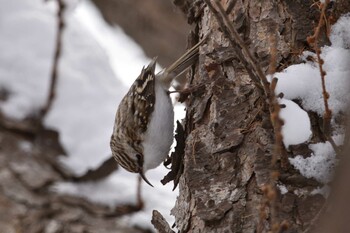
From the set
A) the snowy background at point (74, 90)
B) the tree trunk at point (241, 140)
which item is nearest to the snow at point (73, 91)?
the snowy background at point (74, 90)

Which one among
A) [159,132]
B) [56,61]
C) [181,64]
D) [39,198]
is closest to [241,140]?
[181,64]

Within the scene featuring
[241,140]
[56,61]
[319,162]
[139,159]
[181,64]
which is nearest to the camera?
[319,162]

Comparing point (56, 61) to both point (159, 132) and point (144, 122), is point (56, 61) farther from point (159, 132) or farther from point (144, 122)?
point (159, 132)

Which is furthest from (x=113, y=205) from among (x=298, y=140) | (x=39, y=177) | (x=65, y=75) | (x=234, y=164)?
(x=298, y=140)

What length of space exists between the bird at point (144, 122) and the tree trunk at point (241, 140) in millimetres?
742

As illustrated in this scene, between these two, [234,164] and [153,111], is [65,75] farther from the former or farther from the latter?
[234,164]

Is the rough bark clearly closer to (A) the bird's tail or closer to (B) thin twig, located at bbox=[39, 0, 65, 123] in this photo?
(B) thin twig, located at bbox=[39, 0, 65, 123]

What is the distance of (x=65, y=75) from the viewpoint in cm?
353

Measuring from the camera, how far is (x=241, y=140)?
76.4 inches

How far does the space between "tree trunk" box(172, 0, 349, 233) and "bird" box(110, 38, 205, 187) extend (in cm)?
74

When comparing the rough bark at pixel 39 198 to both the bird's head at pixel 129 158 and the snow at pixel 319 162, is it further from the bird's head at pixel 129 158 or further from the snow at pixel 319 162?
the snow at pixel 319 162

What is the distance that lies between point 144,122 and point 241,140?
1.20m

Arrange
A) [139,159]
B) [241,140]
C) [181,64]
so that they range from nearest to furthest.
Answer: [241,140] → [181,64] → [139,159]

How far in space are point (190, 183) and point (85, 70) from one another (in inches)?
69.7
